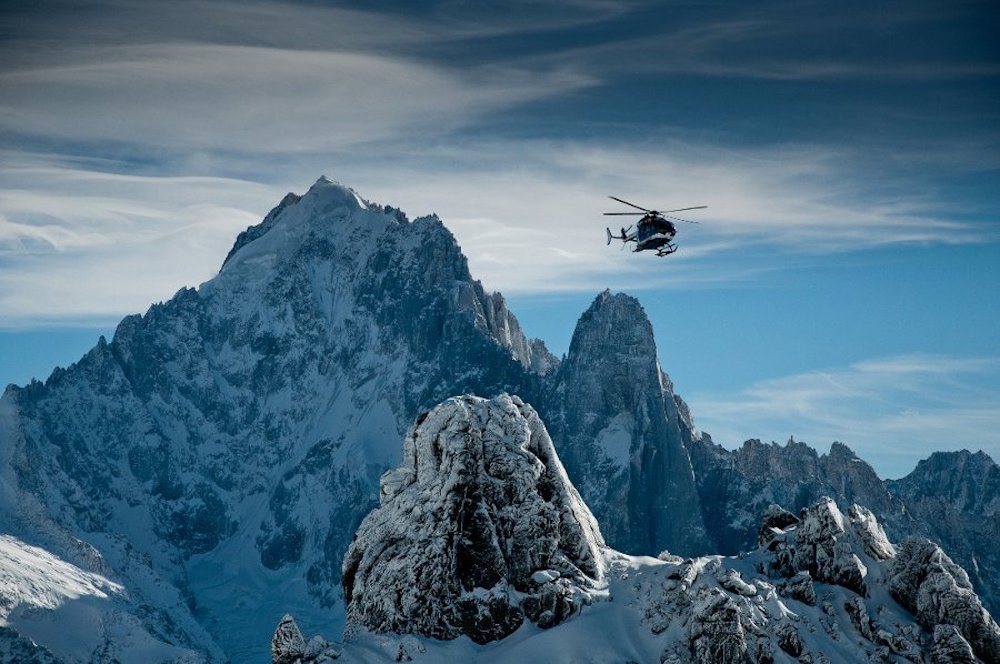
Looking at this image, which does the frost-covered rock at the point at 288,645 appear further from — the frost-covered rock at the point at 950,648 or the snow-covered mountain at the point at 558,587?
the frost-covered rock at the point at 950,648

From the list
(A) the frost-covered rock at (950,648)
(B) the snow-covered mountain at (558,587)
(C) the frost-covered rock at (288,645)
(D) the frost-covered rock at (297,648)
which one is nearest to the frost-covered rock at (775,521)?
(B) the snow-covered mountain at (558,587)

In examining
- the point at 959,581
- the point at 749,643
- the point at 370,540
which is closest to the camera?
the point at 749,643

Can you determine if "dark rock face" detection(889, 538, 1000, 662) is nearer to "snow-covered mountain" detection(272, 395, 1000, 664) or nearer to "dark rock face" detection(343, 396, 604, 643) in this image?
"snow-covered mountain" detection(272, 395, 1000, 664)

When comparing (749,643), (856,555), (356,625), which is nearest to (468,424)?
(356,625)

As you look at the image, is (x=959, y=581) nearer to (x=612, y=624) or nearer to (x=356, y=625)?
(x=612, y=624)

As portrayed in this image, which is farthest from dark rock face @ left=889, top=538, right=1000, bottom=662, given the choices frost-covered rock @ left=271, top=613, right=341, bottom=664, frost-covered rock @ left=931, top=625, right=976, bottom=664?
frost-covered rock @ left=271, top=613, right=341, bottom=664

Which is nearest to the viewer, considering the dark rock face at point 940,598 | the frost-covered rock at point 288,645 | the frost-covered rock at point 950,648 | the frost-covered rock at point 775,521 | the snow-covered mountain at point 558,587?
the frost-covered rock at point 288,645

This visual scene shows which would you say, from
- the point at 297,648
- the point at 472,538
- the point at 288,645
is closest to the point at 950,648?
the point at 472,538
